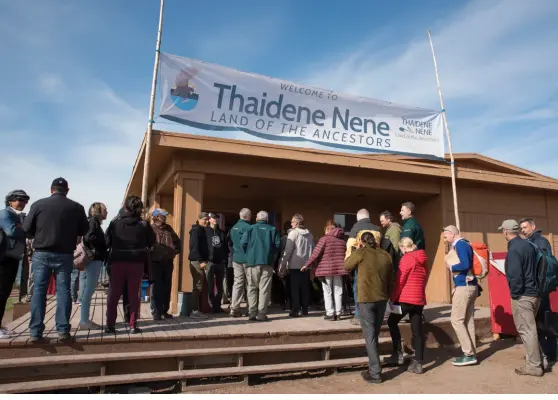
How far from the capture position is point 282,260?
7164mm

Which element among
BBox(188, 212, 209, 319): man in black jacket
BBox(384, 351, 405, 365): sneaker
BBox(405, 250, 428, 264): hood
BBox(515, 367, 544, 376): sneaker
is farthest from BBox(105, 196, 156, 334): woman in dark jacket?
BBox(515, 367, 544, 376): sneaker

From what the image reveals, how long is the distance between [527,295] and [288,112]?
197 inches

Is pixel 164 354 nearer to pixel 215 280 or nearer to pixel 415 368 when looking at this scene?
pixel 215 280

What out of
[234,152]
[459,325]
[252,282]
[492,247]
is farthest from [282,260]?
[492,247]

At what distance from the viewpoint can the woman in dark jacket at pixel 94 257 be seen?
521cm

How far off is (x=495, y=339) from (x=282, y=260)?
152 inches

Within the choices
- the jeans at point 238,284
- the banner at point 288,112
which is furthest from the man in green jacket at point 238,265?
the banner at point 288,112

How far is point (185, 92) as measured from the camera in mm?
7336

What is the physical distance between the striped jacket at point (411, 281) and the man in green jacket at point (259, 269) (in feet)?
6.21

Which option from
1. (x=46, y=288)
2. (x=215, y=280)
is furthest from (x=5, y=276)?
(x=215, y=280)

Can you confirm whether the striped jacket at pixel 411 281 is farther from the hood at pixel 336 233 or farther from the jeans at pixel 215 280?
the jeans at pixel 215 280

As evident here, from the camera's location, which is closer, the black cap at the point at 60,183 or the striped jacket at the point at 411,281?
the black cap at the point at 60,183

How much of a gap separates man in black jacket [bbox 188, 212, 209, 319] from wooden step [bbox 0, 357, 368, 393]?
1.91 meters

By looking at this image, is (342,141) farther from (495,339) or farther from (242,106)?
(495,339)
